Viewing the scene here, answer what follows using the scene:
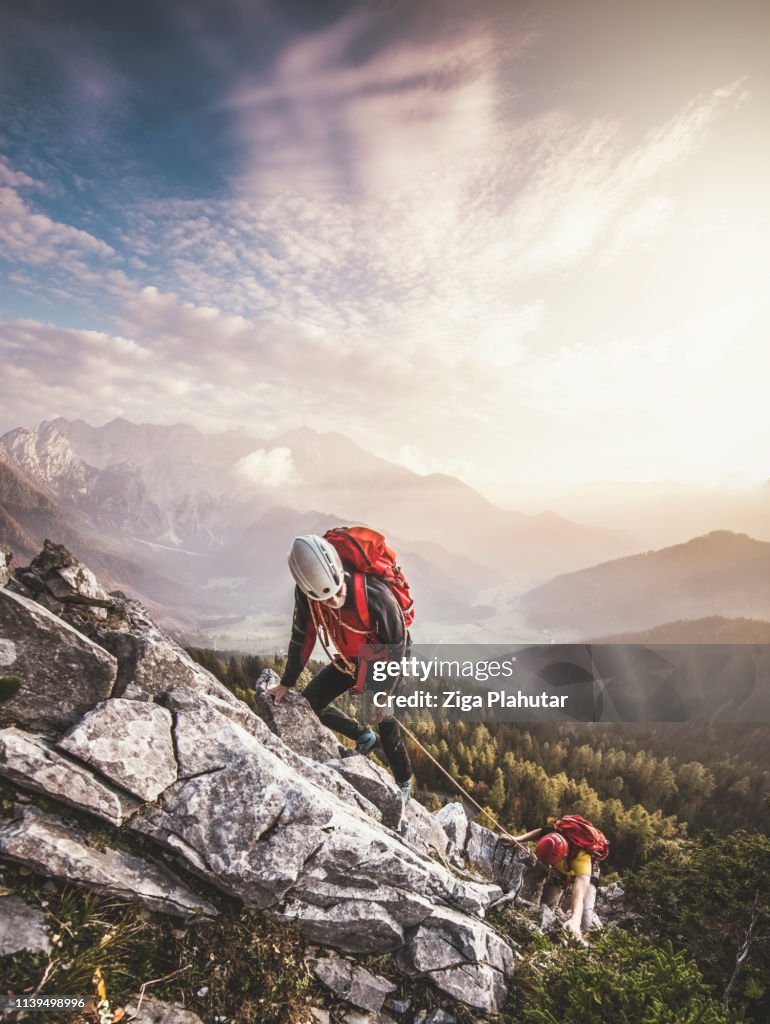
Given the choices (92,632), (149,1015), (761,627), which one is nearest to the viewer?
(149,1015)

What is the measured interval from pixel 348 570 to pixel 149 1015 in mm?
4807

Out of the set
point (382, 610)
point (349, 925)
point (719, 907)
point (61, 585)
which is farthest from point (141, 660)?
point (719, 907)

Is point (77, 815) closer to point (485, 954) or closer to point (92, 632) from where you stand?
point (92, 632)

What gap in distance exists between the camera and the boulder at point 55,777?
427cm

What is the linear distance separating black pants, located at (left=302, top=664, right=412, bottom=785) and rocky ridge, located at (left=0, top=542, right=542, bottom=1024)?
5.66 feet

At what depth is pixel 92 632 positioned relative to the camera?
20.2 feet

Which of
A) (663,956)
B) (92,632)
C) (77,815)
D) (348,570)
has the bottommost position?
(663,956)

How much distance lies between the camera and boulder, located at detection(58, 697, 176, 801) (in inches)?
187

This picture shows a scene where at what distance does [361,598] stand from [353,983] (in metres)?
4.21

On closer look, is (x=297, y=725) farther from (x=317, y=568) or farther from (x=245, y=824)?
(x=317, y=568)

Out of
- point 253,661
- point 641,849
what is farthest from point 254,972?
point 253,661

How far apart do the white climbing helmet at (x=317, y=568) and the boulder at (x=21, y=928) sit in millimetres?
3896

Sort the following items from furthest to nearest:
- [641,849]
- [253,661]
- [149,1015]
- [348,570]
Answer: [253,661]
[641,849]
[348,570]
[149,1015]

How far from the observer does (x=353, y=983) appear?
16.3ft
